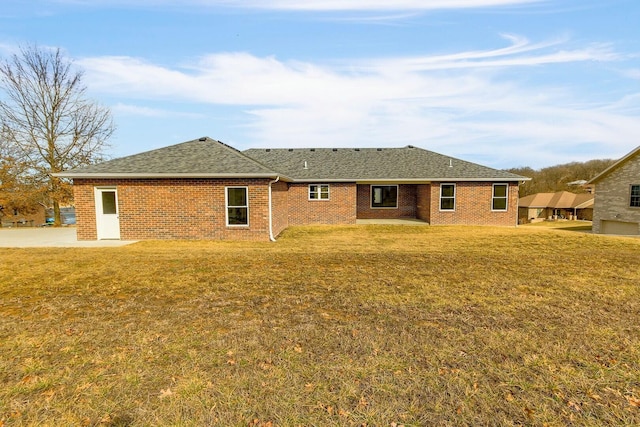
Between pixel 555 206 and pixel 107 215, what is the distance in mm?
57871

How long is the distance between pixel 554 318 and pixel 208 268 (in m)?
7.14

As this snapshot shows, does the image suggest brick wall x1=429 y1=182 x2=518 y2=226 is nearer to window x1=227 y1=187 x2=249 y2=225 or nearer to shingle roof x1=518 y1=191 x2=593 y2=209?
window x1=227 y1=187 x2=249 y2=225

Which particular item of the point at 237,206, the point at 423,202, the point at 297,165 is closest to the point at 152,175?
the point at 237,206

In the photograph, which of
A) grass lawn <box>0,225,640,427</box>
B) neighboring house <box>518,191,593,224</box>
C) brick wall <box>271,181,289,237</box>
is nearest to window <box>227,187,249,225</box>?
brick wall <box>271,181,289,237</box>

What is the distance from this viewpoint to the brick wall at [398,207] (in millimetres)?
21703

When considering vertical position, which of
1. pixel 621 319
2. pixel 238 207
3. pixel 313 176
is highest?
pixel 313 176

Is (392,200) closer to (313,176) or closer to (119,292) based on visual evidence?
(313,176)

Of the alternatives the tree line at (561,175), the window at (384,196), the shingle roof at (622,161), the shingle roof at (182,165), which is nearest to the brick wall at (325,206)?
the window at (384,196)

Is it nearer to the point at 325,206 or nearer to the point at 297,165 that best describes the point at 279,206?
the point at 325,206

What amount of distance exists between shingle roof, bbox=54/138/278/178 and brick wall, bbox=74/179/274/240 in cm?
39

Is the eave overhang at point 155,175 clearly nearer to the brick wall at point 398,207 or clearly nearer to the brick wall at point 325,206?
the brick wall at point 325,206

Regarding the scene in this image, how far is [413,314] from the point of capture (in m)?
5.36

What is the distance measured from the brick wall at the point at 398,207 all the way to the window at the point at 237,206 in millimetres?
9924

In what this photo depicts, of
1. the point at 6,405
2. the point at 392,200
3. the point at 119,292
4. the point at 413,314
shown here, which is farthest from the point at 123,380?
→ the point at 392,200
